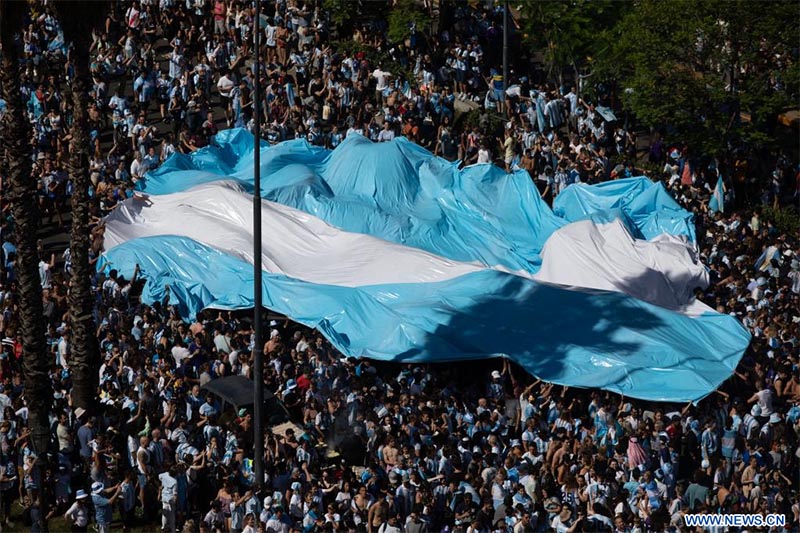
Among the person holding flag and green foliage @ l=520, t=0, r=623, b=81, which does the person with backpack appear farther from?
green foliage @ l=520, t=0, r=623, b=81

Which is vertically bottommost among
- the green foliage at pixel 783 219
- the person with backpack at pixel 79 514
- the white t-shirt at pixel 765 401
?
the person with backpack at pixel 79 514

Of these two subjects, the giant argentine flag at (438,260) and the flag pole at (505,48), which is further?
the flag pole at (505,48)

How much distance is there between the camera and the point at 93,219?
1296 inches

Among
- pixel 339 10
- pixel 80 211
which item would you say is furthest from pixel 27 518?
pixel 339 10

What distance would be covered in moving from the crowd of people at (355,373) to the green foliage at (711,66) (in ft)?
3.01

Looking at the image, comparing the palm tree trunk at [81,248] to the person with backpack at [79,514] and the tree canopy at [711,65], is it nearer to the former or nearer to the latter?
the person with backpack at [79,514]

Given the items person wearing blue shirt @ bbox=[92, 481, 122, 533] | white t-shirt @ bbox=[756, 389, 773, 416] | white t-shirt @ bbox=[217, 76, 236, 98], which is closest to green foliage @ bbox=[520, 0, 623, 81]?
white t-shirt @ bbox=[217, 76, 236, 98]

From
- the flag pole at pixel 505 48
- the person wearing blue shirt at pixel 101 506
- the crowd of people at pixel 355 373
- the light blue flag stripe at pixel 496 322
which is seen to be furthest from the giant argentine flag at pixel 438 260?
the person wearing blue shirt at pixel 101 506

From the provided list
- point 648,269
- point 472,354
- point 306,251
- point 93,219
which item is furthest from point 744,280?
point 93,219

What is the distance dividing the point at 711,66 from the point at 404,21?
316 inches

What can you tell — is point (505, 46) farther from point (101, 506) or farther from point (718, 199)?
point (101, 506)

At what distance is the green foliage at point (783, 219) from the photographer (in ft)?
117

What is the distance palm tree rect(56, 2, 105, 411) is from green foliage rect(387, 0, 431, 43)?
1483 cm

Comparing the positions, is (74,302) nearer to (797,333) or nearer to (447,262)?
(447,262)
